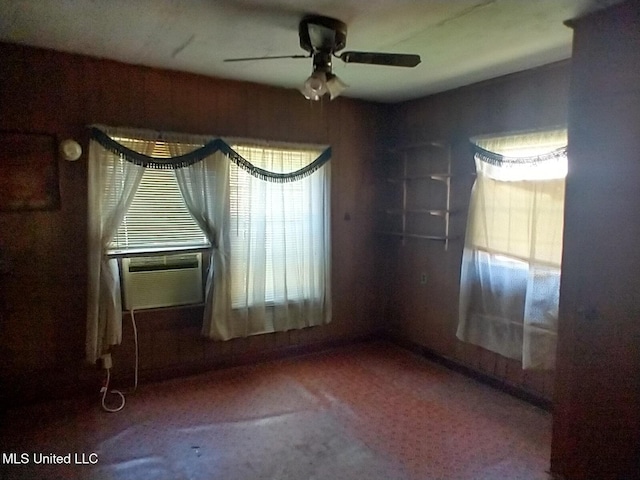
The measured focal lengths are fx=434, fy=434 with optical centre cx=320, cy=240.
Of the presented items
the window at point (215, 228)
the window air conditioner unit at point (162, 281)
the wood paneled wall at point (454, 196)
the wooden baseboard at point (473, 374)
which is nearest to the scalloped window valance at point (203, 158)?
the window at point (215, 228)

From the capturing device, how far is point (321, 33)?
2299 millimetres

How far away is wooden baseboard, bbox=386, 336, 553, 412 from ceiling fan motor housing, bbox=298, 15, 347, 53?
2729mm

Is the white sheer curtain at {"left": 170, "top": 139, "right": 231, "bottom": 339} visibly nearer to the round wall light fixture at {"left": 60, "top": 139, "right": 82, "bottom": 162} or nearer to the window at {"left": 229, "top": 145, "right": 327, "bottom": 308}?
the window at {"left": 229, "top": 145, "right": 327, "bottom": 308}

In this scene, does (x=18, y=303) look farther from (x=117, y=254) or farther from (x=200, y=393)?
(x=200, y=393)

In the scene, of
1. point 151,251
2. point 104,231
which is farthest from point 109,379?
point 104,231

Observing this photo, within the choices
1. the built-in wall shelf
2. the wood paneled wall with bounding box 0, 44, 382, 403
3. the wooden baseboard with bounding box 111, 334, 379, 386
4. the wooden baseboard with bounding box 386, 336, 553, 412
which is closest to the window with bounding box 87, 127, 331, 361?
the wood paneled wall with bounding box 0, 44, 382, 403

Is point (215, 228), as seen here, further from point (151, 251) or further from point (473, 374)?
point (473, 374)

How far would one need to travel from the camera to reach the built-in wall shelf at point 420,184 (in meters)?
3.78

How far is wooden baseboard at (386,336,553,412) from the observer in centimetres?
313

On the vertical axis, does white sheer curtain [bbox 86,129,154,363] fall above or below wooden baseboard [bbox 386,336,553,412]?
above

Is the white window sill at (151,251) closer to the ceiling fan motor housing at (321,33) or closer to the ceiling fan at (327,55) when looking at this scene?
the ceiling fan at (327,55)

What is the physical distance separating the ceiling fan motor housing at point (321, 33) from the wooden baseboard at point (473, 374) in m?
2.73

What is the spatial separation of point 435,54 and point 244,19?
50.2 inches

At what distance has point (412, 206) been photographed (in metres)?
4.16
